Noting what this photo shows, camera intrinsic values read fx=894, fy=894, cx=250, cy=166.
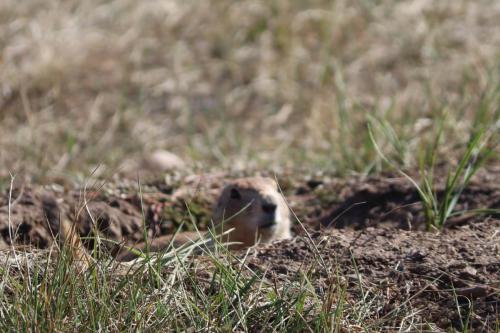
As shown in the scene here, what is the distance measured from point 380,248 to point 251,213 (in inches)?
55.2

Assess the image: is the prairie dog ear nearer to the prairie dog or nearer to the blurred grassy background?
the prairie dog

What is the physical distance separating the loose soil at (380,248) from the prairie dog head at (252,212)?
0.23 metres

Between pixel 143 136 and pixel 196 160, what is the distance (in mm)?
1609

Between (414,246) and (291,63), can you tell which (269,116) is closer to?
(291,63)

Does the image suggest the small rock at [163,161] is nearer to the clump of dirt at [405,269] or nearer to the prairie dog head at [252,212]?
the prairie dog head at [252,212]

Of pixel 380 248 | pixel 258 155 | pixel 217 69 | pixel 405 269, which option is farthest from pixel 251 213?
pixel 217 69

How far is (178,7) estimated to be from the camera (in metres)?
9.77

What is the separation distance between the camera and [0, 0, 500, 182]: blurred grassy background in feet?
25.4

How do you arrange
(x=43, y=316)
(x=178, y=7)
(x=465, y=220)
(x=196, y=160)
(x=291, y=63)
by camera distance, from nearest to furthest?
(x=43, y=316) < (x=465, y=220) < (x=196, y=160) < (x=291, y=63) < (x=178, y=7)

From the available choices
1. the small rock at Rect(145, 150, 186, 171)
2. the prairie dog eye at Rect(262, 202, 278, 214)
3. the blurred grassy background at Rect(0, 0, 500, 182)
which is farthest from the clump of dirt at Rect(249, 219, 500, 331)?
the blurred grassy background at Rect(0, 0, 500, 182)

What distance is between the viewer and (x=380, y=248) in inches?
139

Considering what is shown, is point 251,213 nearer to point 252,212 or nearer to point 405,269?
point 252,212

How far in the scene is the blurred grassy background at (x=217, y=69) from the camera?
775 centimetres

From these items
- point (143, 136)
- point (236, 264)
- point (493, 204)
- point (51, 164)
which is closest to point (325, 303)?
point (236, 264)
